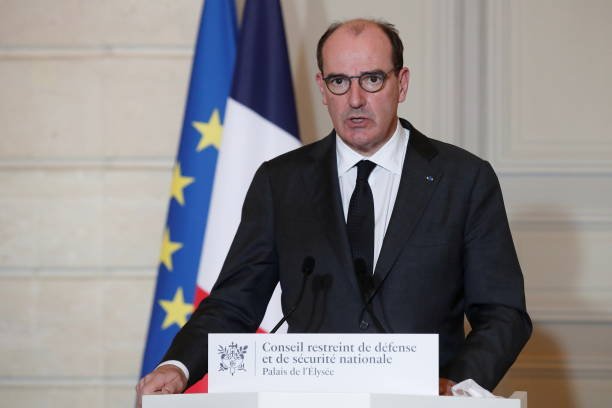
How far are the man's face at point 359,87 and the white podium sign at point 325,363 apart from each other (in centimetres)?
80

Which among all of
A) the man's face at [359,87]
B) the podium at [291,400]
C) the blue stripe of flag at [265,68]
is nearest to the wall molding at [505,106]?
the blue stripe of flag at [265,68]

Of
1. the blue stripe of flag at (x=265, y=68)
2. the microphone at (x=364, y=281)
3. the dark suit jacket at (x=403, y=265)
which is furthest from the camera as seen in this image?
the blue stripe of flag at (x=265, y=68)

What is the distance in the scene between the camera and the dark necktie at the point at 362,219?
2.33m

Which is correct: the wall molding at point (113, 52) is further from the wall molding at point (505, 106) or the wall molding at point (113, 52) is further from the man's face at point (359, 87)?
the man's face at point (359, 87)

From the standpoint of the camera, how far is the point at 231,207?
140 inches

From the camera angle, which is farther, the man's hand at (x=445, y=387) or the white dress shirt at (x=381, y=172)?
the white dress shirt at (x=381, y=172)

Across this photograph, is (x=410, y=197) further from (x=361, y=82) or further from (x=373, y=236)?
(x=361, y=82)

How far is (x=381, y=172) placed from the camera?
8.11 feet

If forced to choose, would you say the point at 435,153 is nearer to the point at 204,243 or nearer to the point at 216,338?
the point at 216,338

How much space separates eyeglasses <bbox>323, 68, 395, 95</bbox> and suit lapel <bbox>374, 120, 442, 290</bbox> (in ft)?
0.68

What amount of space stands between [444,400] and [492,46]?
269 centimetres

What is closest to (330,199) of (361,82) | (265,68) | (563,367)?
(361,82)

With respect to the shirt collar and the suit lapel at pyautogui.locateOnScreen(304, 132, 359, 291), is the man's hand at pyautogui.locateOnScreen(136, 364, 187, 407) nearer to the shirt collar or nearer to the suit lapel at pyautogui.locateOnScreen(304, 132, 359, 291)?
the suit lapel at pyautogui.locateOnScreen(304, 132, 359, 291)

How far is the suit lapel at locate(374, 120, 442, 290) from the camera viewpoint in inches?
89.2
